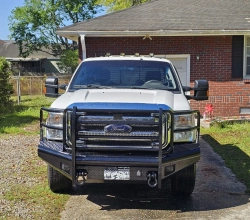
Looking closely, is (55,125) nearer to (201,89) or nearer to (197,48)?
(201,89)

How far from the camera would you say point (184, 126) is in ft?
16.6

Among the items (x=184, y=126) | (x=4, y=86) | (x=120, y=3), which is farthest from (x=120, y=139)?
(x=120, y=3)

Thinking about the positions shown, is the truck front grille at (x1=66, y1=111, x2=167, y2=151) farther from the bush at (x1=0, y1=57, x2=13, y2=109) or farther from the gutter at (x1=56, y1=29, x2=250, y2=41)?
the bush at (x1=0, y1=57, x2=13, y2=109)

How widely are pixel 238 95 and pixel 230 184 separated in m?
7.36

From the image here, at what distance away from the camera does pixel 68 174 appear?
485 centimetres

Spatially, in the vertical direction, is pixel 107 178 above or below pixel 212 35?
below

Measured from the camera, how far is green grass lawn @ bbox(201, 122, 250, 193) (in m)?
7.28

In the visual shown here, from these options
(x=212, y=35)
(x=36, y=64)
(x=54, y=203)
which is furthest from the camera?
(x=36, y=64)

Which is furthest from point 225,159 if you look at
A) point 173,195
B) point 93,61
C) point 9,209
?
point 9,209

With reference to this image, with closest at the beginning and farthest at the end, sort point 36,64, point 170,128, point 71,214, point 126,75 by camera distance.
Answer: point 170,128, point 71,214, point 126,75, point 36,64

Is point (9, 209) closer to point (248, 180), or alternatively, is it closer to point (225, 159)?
point (248, 180)

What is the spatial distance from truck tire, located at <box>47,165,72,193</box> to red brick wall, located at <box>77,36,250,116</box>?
7.78 metres

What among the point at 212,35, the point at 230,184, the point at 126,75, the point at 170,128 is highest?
the point at 212,35

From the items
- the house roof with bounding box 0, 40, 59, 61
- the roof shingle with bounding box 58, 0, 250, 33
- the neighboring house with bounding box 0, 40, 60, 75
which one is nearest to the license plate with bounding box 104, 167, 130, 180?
the roof shingle with bounding box 58, 0, 250, 33
